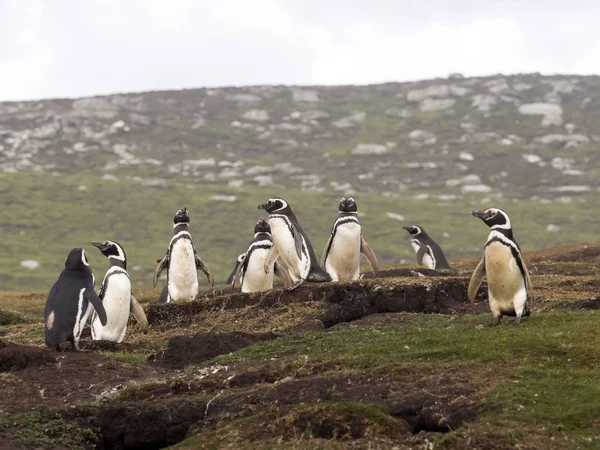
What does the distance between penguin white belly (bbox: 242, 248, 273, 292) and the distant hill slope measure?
5327cm

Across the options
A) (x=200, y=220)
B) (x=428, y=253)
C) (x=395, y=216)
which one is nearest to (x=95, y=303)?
(x=428, y=253)

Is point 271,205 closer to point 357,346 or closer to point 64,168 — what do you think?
point 357,346

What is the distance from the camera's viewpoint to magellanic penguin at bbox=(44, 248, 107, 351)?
1507 centimetres

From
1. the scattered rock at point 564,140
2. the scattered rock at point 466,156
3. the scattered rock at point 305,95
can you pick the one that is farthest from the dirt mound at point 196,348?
the scattered rock at point 305,95

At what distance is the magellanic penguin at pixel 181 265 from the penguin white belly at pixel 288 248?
2737 mm

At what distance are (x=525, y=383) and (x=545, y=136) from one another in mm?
135175

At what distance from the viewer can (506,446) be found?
29.1 feet

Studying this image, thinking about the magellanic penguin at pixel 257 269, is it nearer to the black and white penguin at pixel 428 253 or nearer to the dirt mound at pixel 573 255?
the black and white penguin at pixel 428 253

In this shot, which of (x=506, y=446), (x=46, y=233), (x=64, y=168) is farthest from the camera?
(x=64, y=168)

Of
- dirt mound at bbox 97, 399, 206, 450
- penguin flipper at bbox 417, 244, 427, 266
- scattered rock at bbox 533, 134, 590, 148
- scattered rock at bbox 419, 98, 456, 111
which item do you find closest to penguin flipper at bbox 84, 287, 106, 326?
dirt mound at bbox 97, 399, 206, 450

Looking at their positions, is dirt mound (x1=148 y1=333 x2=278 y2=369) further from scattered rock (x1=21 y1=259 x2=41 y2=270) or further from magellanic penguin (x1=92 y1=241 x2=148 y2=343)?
scattered rock (x1=21 y1=259 x2=41 y2=270)

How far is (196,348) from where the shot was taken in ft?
46.5

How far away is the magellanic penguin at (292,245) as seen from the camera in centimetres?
2009

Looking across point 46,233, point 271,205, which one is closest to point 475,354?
point 271,205
